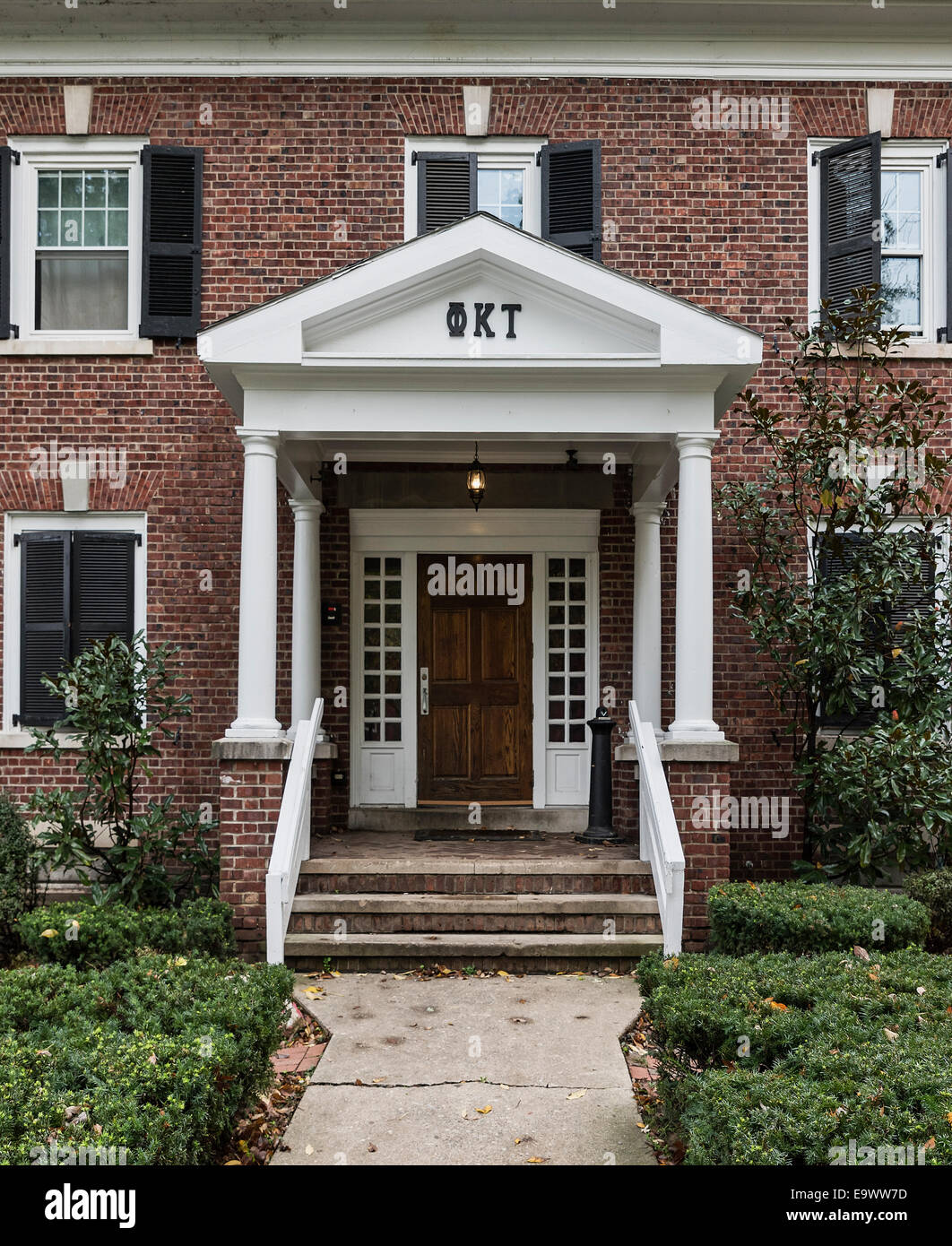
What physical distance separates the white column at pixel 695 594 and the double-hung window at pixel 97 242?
178 inches

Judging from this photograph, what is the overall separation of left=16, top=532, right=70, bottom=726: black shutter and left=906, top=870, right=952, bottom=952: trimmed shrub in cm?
681

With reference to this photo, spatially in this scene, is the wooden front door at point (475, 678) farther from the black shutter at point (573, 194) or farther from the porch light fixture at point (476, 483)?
the black shutter at point (573, 194)

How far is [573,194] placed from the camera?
8961 millimetres

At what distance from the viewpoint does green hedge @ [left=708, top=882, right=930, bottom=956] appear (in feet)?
18.7

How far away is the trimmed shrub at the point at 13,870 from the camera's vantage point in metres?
6.68

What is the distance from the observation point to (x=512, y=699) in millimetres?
9484

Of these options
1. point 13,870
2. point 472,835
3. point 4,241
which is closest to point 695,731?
point 472,835

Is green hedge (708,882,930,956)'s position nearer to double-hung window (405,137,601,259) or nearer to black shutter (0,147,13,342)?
double-hung window (405,137,601,259)

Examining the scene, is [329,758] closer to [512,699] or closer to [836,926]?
[512,699]

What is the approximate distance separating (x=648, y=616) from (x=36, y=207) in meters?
6.37
